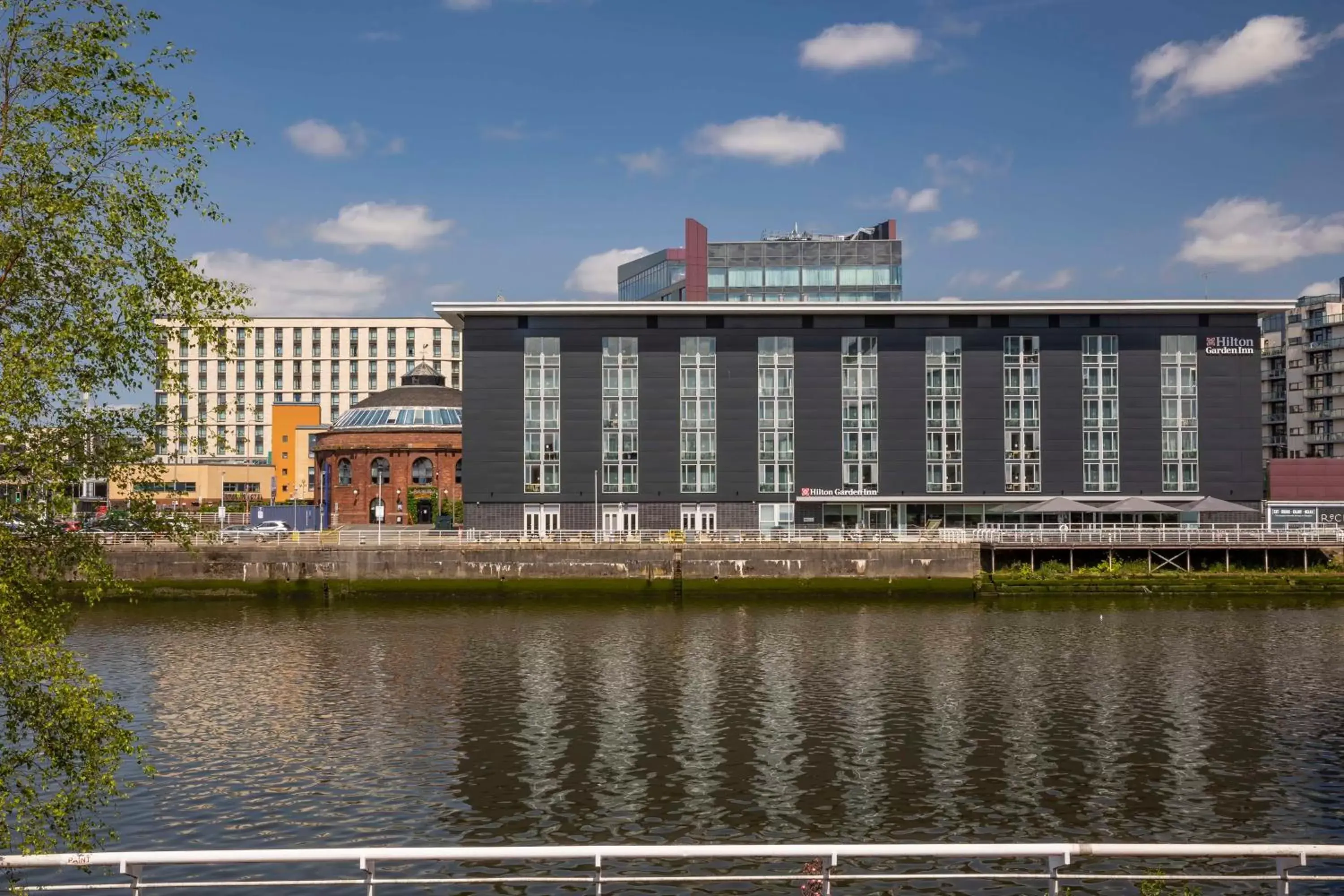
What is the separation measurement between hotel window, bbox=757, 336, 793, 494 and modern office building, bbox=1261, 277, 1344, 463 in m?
78.1

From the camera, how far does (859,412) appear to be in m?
93.6

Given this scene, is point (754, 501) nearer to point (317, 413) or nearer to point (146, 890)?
point (146, 890)

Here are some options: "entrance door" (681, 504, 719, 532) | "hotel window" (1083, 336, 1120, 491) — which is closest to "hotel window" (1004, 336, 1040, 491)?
"hotel window" (1083, 336, 1120, 491)

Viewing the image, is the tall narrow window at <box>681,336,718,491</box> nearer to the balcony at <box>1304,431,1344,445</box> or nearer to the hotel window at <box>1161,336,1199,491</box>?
the hotel window at <box>1161,336,1199,491</box>

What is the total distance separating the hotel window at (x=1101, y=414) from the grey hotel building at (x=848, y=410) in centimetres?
13

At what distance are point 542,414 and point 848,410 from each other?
25.0 metres

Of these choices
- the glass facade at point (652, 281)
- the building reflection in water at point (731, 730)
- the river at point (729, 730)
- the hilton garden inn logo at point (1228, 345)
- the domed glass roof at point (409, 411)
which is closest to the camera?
the river at point (729, 730)

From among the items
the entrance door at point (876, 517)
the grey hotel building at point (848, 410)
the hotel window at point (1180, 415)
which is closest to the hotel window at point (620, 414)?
the grey hotel building at point (848, 410)

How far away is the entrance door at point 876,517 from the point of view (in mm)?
93312

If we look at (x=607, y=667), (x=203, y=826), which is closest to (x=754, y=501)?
(x=607, y=667)

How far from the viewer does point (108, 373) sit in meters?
18.7

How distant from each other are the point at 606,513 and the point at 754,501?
39.5 feet

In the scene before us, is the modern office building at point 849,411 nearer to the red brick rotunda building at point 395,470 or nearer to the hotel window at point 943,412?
the hotel window at point 943,412

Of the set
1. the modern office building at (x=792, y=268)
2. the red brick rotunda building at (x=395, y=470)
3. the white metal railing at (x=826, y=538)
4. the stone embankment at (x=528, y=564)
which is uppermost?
the modern office building at (x=792, y=268)
